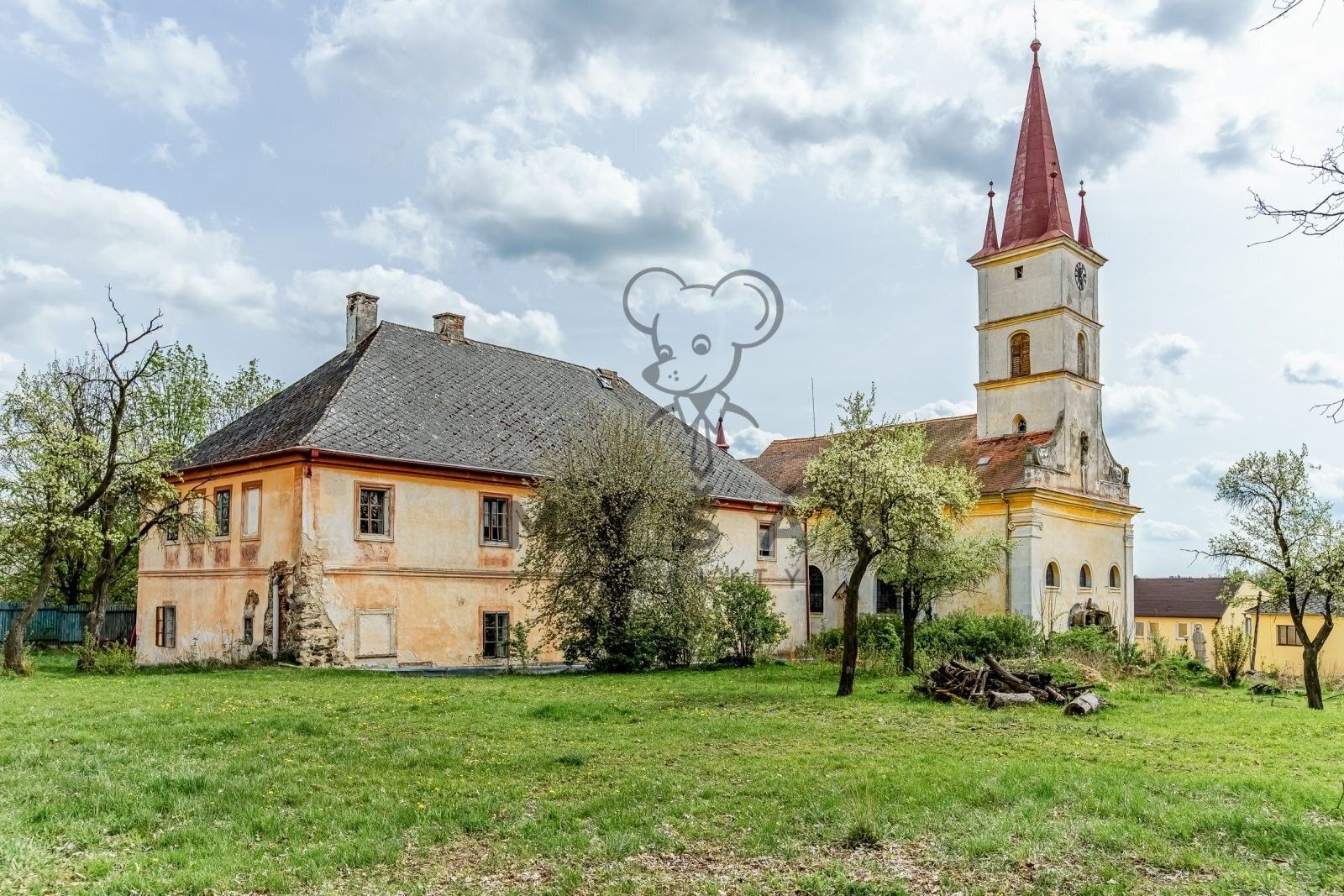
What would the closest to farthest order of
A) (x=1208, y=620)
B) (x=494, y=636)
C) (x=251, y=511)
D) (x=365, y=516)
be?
(x=365, y=516)
(x=251, y=511)
(x=494, y=636)
(x=1208, y=620)

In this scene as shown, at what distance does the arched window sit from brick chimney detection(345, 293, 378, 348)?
22.1m

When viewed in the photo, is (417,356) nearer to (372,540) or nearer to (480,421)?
(480,421)

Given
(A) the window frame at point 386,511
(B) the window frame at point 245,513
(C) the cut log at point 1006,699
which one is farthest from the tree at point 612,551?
(C) the cut log at point 1006,699

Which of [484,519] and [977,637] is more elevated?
[484,519]

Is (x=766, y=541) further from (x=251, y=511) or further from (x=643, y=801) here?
(x=643, y=801)

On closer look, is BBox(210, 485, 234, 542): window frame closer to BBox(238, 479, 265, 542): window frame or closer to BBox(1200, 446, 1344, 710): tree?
BBox(238, 479, 265, 542): window frame

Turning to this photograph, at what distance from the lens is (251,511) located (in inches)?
934

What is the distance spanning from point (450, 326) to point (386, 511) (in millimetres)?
8211

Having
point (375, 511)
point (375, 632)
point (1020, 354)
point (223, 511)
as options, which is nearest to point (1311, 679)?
point (1020, 354)

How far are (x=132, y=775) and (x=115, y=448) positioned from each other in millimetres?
13409

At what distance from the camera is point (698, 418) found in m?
23.6

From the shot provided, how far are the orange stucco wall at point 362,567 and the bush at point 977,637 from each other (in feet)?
32.7

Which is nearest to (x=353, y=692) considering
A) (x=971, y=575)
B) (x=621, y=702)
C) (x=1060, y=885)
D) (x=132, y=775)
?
(x=621, y=702)

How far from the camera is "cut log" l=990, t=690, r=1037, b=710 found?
16031mm
